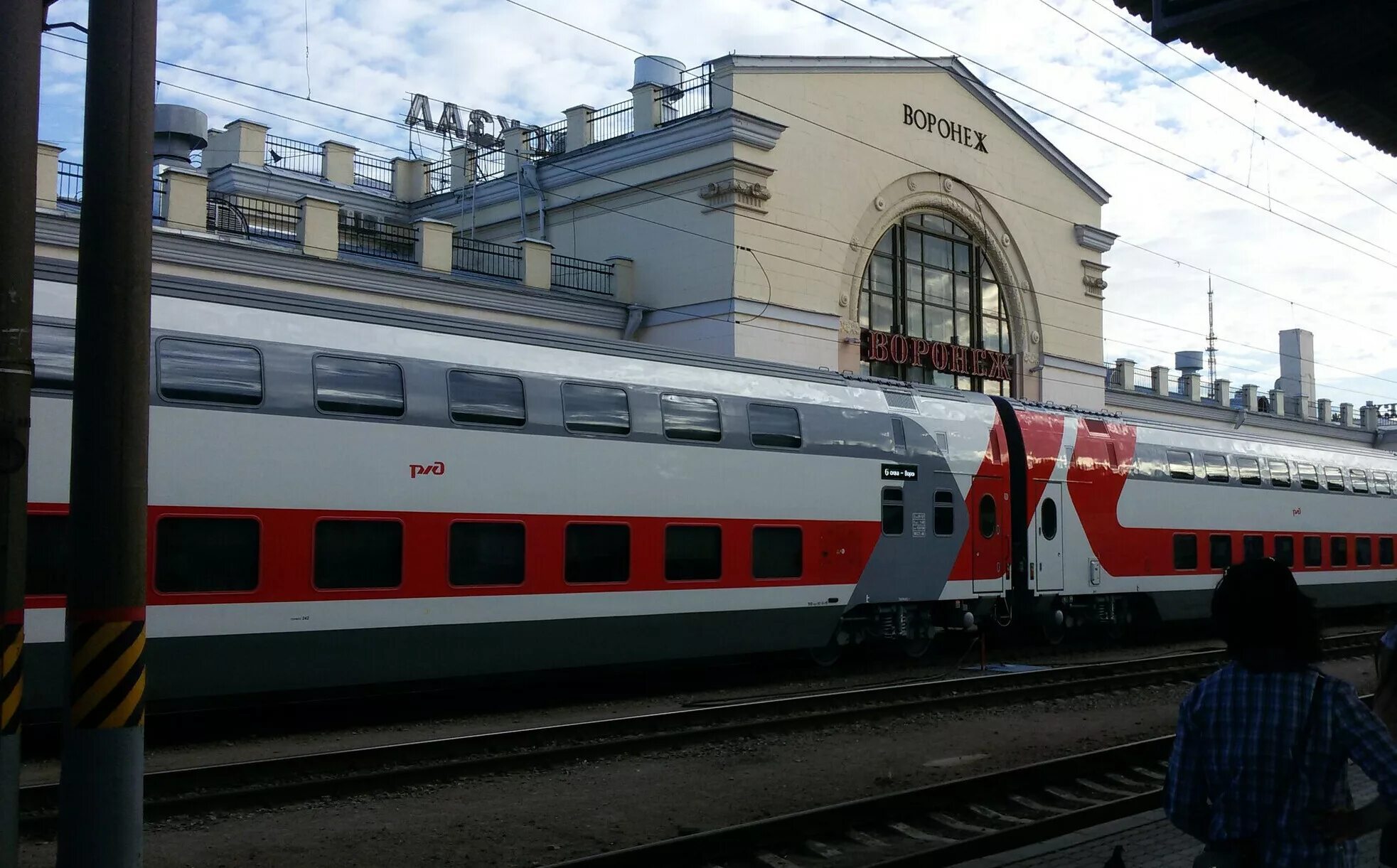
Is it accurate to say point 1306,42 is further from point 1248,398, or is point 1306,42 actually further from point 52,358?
point 1248,398

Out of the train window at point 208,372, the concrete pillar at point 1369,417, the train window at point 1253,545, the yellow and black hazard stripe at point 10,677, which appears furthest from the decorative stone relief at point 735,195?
the concrete pillar at point 1369,417

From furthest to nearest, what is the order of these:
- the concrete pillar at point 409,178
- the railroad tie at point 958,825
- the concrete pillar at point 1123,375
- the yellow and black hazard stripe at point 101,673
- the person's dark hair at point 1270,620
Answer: the concrete pillar at point 1123,375 < the concrete pillar at point 409,178 < the railroad tie at point 958,825 < the yellow and black hazard stripe at point 101,673 < the person's dark hair at point 1270,620

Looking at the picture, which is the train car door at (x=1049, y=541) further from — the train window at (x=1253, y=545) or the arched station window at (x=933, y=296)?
the arched station window at (x=933, y=296)

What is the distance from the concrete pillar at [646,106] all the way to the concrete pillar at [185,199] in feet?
37.0

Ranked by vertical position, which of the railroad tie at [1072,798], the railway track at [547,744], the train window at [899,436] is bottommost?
the railroad tie at [1072,798]

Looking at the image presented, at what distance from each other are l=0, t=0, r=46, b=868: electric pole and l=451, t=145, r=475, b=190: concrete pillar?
3067 centimetres

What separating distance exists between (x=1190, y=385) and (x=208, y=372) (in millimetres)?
41878

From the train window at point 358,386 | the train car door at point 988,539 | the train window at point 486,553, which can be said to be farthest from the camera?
the train car door at point 988,539

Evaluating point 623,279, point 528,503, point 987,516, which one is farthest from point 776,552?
point 623,279

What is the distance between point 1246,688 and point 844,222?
26735 mm

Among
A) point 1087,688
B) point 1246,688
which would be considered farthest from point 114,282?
point 1087,688

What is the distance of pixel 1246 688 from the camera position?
3736 mm

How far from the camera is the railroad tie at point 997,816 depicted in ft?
29.9

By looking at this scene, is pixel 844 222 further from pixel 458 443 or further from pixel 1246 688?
pixel 1246 688
